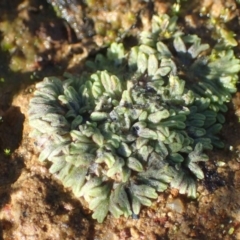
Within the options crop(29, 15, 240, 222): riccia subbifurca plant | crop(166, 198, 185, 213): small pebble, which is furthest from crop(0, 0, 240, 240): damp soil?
crop(29, 15, 240, 222): riccia subbifurca plant

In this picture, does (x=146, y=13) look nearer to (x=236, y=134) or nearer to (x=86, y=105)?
(x=86, y=105)

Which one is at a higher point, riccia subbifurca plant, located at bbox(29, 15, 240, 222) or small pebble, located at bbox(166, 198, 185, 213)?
riccia subbifurca plant, located at bbox(29, 15, 240, 222)

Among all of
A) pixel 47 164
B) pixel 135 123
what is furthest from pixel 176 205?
pixel 47 164

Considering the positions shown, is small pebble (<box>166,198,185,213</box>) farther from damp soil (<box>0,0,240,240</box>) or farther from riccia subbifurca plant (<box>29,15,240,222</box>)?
riccia subbifurca plant (<box>29,15,240,222</box>)

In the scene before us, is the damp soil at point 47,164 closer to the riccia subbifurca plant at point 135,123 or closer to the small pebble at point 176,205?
the small pebble at point 176,205

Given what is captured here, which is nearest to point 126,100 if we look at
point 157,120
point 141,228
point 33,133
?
point 157,120

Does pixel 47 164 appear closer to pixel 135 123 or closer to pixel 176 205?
pixel 135 123
